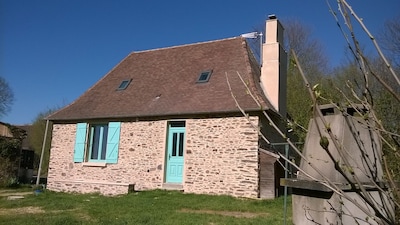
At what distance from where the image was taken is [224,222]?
6.71 metres

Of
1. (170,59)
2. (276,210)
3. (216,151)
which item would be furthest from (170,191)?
(170,59)

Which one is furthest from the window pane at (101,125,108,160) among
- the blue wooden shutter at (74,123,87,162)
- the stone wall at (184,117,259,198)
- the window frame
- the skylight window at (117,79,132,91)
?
the window frame

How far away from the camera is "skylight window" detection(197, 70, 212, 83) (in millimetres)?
12938

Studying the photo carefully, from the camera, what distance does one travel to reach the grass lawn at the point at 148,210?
6.82m

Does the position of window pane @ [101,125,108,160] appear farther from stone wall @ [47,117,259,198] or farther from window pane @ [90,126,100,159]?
stone wall @ [47,117,259,198]

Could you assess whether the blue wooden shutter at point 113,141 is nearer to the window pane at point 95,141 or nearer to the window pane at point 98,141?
the window pane at point 98,141

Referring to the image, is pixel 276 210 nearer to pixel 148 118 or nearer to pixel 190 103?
pixel 190 103

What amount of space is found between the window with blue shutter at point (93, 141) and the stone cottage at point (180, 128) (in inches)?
1.5

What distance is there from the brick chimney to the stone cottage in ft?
0.12

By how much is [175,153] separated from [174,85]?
9.51ft

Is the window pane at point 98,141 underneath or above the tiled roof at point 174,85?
underneath

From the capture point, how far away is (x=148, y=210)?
26.7 feet

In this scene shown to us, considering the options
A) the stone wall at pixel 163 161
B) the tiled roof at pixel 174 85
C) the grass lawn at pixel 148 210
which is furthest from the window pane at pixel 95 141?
the grass lawn at pixel 148 210

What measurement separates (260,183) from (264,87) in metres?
3.59
